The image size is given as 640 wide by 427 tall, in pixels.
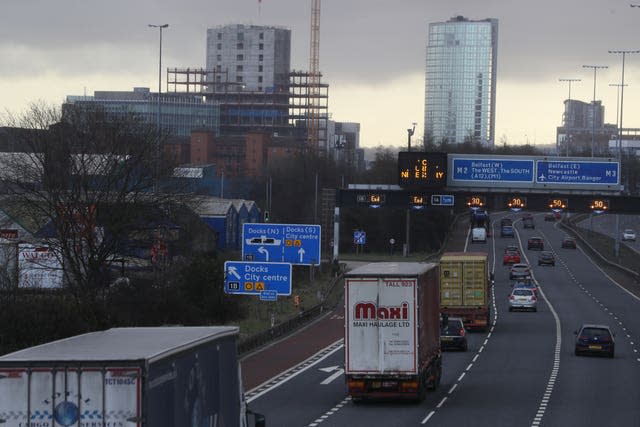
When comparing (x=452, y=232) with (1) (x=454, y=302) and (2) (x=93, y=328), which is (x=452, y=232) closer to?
(1) (x=454, y=302)

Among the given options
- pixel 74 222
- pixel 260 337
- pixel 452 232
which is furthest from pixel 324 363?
pixel 452 232

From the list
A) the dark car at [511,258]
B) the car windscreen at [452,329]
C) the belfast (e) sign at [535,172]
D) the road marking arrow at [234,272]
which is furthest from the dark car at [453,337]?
the dark car at [511,258]

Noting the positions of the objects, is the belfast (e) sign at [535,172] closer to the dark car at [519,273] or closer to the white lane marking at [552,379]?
the white lane marking at [552,379]

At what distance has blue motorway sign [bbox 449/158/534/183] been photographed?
65.1 metres

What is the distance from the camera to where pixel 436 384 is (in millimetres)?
32969

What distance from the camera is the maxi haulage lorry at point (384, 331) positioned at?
2833 centimetres

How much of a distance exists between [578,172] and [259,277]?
85.6 ft

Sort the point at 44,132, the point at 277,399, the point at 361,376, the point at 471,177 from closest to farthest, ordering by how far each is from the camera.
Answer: the point at 361,376 → the point at 277,399 → the point at 44,132 → the point at 471,177

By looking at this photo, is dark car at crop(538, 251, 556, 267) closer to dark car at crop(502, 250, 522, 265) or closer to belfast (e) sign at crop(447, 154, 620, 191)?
dark car at crop(502, 250, 522, 265)

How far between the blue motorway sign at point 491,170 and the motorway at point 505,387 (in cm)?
755

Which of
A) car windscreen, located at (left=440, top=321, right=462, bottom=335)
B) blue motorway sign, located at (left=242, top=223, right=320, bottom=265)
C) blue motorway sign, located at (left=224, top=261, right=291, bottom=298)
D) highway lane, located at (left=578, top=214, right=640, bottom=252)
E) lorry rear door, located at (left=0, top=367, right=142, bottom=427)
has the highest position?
lorry rear door, located at (left=0, top=367, right=142, bottom=427)

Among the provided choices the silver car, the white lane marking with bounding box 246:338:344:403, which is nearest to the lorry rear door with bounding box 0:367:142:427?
the white lane marking with bounding box 246:338:344:403

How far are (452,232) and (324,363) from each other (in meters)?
93.0

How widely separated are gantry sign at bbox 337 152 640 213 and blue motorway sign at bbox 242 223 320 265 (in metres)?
16.6
